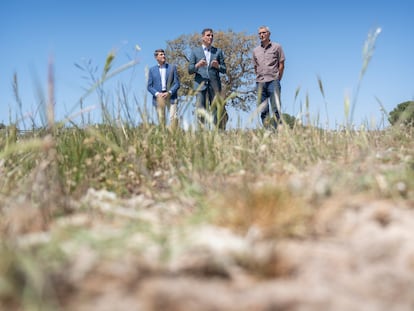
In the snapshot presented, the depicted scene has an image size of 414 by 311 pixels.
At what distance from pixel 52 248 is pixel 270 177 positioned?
1.33 m

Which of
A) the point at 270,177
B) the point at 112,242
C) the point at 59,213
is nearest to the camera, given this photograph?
the point at 112,242

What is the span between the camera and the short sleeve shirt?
314 inches

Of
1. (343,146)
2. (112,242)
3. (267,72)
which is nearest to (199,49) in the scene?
(267,72)

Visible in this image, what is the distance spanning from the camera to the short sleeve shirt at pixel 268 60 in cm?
799

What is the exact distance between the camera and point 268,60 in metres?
8.00

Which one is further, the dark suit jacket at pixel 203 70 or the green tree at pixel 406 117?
the dark suit jacket at pixel 203 70

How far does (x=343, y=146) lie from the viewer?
317 centimetres

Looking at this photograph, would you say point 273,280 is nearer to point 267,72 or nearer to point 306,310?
point 306,310

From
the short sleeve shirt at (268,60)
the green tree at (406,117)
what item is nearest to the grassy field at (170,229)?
the green tree at (406,117)

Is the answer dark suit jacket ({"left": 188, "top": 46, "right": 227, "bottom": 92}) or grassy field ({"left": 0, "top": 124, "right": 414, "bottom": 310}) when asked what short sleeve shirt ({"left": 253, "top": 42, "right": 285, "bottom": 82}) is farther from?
grassy field ({"left": 0, "top": 124, "right": 414, "bottom": 310})

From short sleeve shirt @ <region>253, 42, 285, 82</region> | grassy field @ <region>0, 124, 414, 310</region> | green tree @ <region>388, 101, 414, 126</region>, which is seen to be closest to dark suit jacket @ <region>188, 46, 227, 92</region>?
short sleeve shirt @ <region>253, 42, 285, 82</region>

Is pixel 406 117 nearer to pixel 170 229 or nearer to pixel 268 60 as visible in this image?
pixel 170 229

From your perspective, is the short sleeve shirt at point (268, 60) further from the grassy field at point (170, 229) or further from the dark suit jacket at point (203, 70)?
the grassy field at point (170, 229)

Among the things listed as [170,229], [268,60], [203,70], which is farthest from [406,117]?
[203,70]
